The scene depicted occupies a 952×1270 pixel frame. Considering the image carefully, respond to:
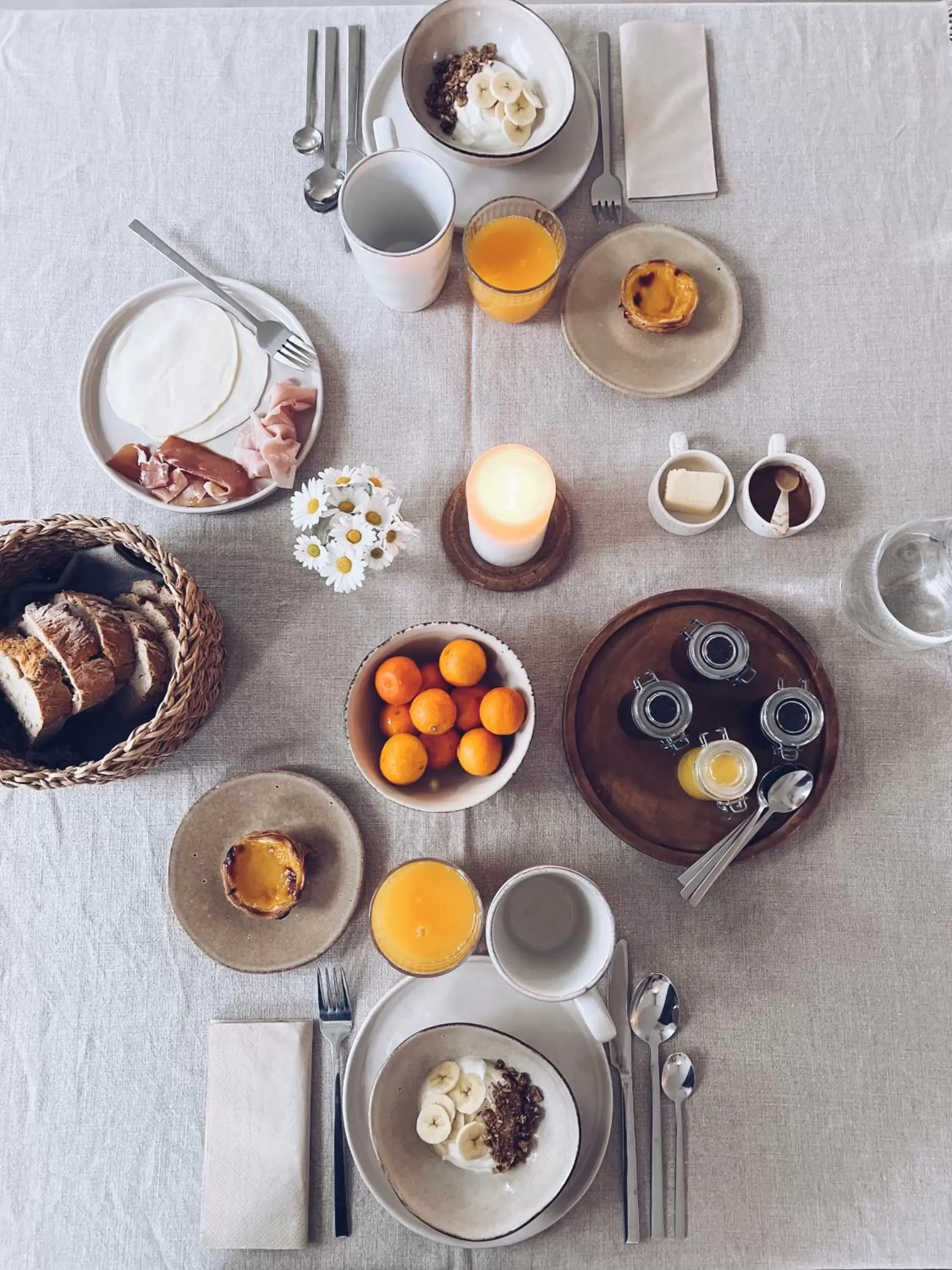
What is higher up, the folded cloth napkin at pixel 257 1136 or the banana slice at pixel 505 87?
the banana slice at pixel 505 87

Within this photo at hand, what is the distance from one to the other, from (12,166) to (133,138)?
0.17 m

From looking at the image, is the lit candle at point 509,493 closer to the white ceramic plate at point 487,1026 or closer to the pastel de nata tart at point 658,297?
the pastel de nata tart at point 658,297

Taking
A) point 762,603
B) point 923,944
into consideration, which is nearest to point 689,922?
point 923,944

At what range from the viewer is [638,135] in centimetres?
111

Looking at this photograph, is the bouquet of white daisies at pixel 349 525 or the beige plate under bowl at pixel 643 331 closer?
the bouquet of white daisies at pixel 349 525

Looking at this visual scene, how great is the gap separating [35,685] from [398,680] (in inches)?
15.0

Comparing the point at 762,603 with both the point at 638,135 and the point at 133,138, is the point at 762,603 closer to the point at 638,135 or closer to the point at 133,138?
the point at 638,135

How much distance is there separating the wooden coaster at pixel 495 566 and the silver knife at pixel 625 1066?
440mm

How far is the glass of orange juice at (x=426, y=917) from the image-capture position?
875 millimetres

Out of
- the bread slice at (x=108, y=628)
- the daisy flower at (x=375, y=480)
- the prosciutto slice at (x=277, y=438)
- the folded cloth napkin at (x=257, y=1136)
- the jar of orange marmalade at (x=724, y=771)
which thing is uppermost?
the prosciutto slice at (x=277, y=438)

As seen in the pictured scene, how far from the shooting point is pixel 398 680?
2.91 ft

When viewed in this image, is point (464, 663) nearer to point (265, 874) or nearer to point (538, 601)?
point (538, 601)

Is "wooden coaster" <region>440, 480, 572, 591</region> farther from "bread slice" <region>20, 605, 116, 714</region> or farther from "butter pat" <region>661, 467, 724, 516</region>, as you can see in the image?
"bread slice" <region>20, 605, 116, 714</region>

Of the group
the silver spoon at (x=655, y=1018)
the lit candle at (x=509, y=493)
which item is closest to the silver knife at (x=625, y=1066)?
the silver spoon at (x=655, y=1018)
